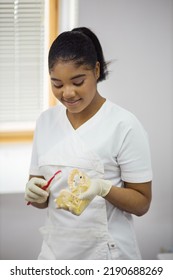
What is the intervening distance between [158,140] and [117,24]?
1.19 ft

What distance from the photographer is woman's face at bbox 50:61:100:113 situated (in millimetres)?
837

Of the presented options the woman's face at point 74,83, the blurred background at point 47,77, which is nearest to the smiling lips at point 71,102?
the woman's face at point 74,83

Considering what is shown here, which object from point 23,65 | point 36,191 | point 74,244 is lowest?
point 74,244

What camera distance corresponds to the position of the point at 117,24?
3.67 ft

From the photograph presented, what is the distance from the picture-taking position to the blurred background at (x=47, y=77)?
3.62ft

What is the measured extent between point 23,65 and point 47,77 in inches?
3.5

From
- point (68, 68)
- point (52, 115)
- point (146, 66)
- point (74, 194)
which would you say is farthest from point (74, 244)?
point (146, 66)

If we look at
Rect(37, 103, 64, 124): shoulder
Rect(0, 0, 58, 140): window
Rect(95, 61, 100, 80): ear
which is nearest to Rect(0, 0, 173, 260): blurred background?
Rect(0, 0, 58, 140): window

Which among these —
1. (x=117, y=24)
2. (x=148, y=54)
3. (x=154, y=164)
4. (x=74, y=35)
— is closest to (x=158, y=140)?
(x=154, y=164)

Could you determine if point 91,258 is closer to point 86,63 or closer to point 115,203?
point 115,203

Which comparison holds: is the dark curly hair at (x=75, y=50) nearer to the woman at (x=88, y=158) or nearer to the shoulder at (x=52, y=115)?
the woman at (x=88, y=158)

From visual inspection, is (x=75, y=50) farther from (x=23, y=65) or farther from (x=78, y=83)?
(x=23, y=65)

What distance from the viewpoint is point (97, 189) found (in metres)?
0.86

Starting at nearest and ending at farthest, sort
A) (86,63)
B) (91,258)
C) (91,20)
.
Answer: (86,63)
(91,258)
(91,20)
